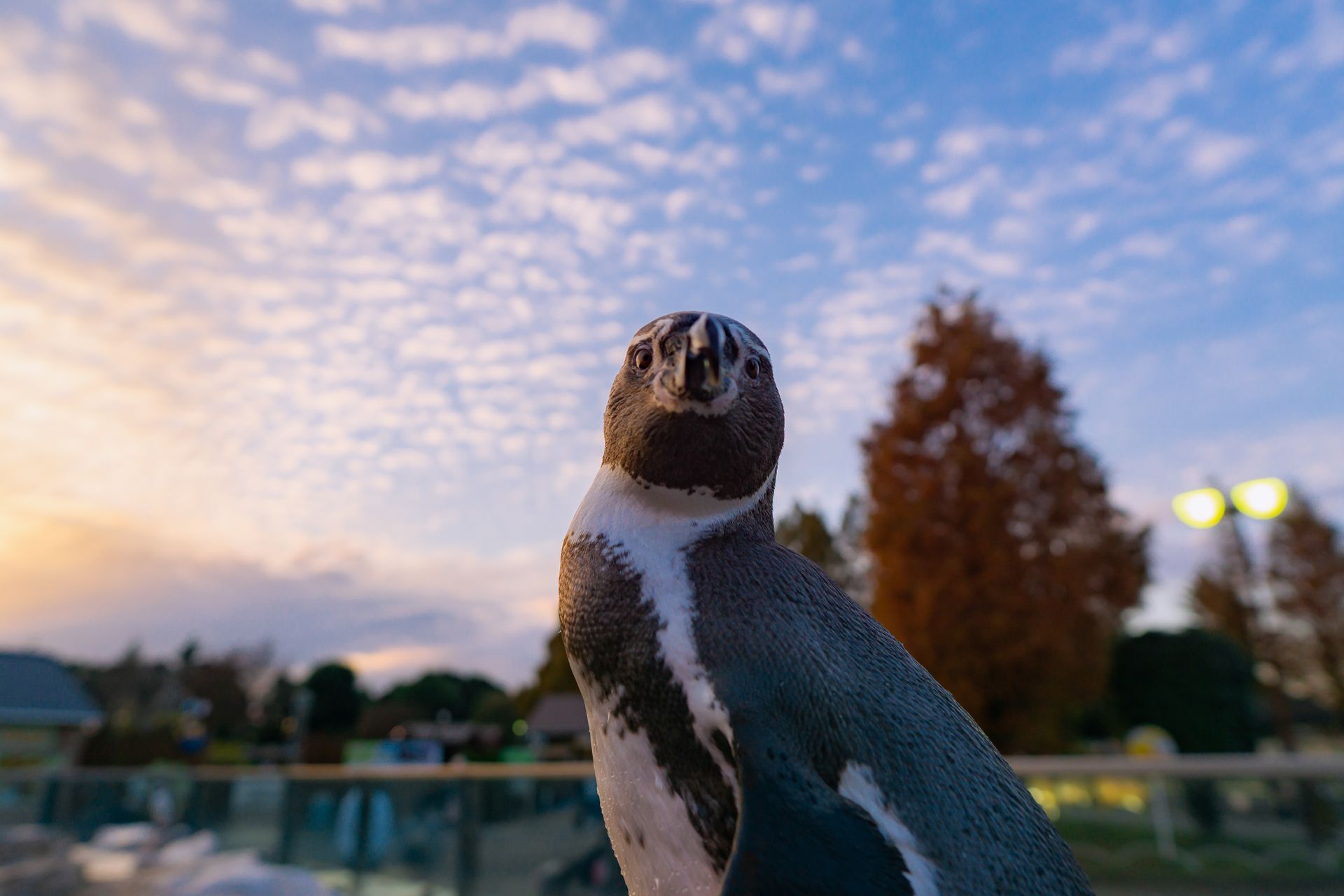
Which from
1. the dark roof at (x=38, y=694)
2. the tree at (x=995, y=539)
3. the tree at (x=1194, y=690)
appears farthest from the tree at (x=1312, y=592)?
the dark roof at (x=38, y=694)

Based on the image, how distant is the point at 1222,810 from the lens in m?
5.30

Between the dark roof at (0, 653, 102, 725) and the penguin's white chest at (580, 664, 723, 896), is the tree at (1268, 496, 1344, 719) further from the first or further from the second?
the dark roof at (0, 653, 102, 725)

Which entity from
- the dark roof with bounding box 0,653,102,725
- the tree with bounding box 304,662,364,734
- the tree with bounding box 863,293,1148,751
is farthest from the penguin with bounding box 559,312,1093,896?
the tree with bounding box 304,662,364,734

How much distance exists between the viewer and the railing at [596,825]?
16.8ft

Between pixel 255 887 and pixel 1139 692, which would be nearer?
pixel 255 887

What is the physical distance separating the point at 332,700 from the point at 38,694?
1150 inches

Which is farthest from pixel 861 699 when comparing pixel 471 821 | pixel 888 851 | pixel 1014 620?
pixel 1014 620

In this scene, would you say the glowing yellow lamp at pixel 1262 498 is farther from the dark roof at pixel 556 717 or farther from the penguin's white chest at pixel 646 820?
the dark roof at pixel 556 717

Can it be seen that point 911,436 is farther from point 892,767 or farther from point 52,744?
point 52,744

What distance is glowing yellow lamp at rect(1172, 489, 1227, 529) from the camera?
27.3 ft

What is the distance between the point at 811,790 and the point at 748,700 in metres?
0.15

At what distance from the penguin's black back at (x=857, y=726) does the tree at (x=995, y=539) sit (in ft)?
35.5

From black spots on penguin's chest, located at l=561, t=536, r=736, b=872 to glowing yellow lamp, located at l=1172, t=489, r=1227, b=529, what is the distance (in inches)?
344

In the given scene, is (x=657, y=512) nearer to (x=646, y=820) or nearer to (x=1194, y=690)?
(x=646, y=820)
